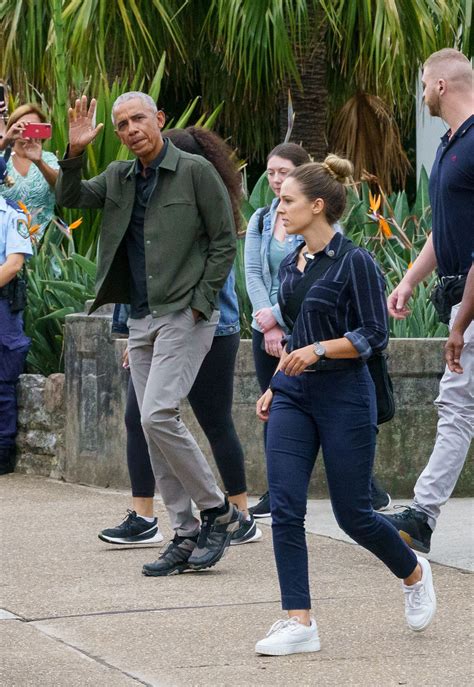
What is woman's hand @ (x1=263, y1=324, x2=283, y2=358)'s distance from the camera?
6746 millimetres

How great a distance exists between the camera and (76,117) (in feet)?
19.1

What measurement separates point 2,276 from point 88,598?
3357 millimetres

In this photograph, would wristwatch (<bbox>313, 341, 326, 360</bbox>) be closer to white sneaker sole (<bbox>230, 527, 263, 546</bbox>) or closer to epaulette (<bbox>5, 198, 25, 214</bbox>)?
white sneaker sole (<bbox>230, 527, 263, 546</bbox>)

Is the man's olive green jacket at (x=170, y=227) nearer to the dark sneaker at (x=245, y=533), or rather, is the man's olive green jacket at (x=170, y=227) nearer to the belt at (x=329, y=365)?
the dark sneaker at (x=245, y=533)

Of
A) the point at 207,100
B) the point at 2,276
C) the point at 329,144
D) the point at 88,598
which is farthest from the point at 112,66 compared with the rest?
the point at 88,598

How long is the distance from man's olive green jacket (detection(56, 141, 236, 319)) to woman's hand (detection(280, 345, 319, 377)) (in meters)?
1.28

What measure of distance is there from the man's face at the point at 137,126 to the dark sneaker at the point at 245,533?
1.72m

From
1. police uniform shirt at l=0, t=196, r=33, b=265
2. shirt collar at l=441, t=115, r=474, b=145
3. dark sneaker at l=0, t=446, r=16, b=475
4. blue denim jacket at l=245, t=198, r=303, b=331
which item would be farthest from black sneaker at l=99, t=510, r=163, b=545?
police uniform shirt at l=0, t=196, r=33, b=265

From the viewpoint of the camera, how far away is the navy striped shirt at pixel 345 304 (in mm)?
4699

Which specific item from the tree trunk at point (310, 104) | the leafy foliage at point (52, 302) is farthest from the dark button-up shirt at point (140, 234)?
the tree trunk at point (310, 104)

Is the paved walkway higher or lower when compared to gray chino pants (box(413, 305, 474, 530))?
lower

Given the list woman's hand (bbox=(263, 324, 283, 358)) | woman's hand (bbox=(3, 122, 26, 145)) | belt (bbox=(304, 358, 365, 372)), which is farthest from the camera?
woman's hand (bbox=(263, 324, 283, 358))

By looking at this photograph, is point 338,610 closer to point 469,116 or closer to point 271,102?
point 469,116

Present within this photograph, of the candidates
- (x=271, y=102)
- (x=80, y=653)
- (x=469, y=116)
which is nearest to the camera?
(x=80, y=653)
